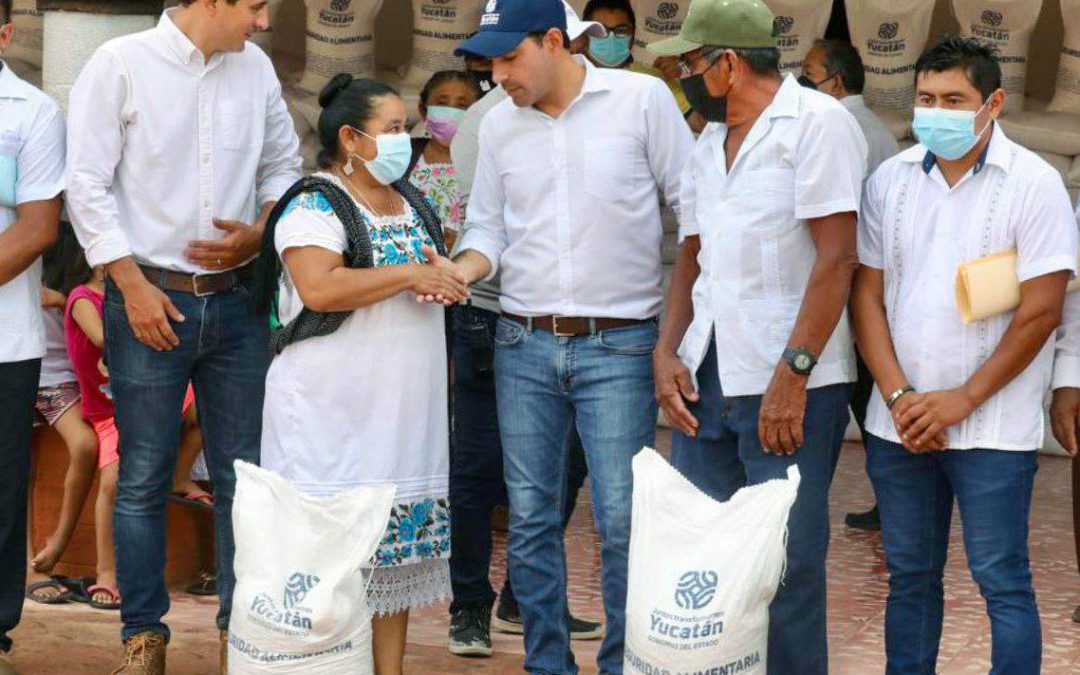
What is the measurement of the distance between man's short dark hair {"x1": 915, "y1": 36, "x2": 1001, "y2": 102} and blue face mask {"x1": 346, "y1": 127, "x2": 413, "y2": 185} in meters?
1.16

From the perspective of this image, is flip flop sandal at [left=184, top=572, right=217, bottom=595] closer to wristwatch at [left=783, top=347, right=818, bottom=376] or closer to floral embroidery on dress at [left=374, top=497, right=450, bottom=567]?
floral embroidery on dress at [left=374, top=497, right=450, bottom=567]

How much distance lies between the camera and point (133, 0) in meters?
5.20

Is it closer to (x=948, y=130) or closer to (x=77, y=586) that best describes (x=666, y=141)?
(x=948, y=130)

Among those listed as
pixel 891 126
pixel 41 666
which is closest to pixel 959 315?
pixel 41 666

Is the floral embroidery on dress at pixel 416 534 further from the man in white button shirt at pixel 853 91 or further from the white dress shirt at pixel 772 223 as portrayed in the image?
the man in white button shirt at pixel 853 91

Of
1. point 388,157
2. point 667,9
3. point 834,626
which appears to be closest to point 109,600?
point 388,157

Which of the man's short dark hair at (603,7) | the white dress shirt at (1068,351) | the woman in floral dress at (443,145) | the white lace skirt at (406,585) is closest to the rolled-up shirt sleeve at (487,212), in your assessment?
the woman in floral dress at (443,145)

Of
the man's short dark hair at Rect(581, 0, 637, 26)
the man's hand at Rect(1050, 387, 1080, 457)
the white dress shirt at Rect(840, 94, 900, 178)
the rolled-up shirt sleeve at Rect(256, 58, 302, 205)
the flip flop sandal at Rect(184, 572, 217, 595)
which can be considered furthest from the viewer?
the man's short dark hair at Rect(581, 0, 637, 26)

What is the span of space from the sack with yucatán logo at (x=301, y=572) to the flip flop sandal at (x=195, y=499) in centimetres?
139

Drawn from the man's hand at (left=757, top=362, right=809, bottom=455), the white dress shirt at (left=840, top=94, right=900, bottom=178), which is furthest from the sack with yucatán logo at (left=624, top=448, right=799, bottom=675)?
the white dress shirt at (left=840, top=94, right=900, bottom=178)

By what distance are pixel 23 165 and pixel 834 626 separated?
247 centimetres

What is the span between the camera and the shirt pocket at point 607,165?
423cm

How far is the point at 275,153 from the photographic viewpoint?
4695mm

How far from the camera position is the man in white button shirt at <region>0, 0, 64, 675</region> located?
4.48 m
